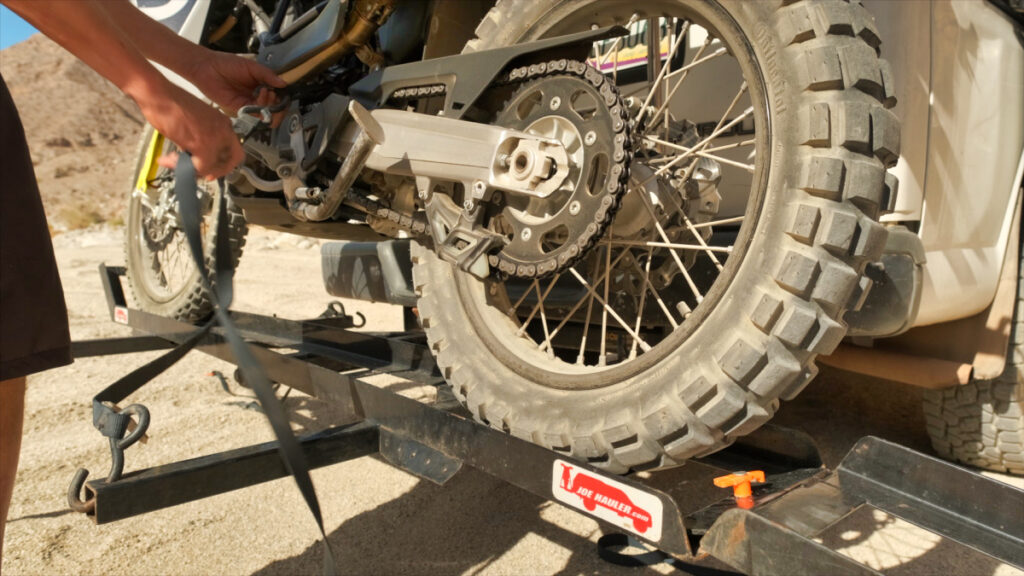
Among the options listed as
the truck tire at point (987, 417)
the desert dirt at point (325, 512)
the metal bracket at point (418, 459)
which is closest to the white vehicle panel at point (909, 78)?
the truck tire at point (987, 417)

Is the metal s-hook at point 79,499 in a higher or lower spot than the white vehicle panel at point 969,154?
lower

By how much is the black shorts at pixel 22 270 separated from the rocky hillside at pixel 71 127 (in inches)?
971

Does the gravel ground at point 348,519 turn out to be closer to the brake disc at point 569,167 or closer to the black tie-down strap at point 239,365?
the black tie-down strap at point 239,365

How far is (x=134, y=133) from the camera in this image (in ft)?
105

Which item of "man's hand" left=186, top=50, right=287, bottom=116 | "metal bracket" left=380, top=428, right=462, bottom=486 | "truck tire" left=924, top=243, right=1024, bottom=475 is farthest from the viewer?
"truck tire" left=924, top=243, right=1024, bottom=475

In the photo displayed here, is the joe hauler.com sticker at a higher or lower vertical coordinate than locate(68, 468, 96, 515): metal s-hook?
higher

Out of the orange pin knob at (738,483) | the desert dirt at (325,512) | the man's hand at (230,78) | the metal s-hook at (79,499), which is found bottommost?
the desert dirt at (325,512)

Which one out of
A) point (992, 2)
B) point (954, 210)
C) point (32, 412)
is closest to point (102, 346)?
point (32, 412)

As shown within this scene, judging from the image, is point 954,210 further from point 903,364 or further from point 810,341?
point 810,341

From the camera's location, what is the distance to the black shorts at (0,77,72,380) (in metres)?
1.31

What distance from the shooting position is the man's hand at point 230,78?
217 cm

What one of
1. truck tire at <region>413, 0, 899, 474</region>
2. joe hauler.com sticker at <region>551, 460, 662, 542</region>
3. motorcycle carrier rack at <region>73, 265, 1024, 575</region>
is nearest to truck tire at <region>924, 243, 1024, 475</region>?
motorcycle carrier rack at <region>73, 265, 1024, 575</region>

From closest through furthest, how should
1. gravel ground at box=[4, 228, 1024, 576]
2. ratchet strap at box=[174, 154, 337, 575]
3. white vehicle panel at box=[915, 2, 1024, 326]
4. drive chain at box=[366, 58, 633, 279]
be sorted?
1. ratchet strap at box=[174, 154, 337, 575]
2. drive chain at box=[366, 58, 633, 279]
3. white vehicle panel at box=[915, 2, 1024, 326]
4. gravel ground at box=[4, 228, 1024, 576]

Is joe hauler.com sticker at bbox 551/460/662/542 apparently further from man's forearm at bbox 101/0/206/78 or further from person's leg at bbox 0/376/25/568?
man's forearm at bbox 101/0/206/78
